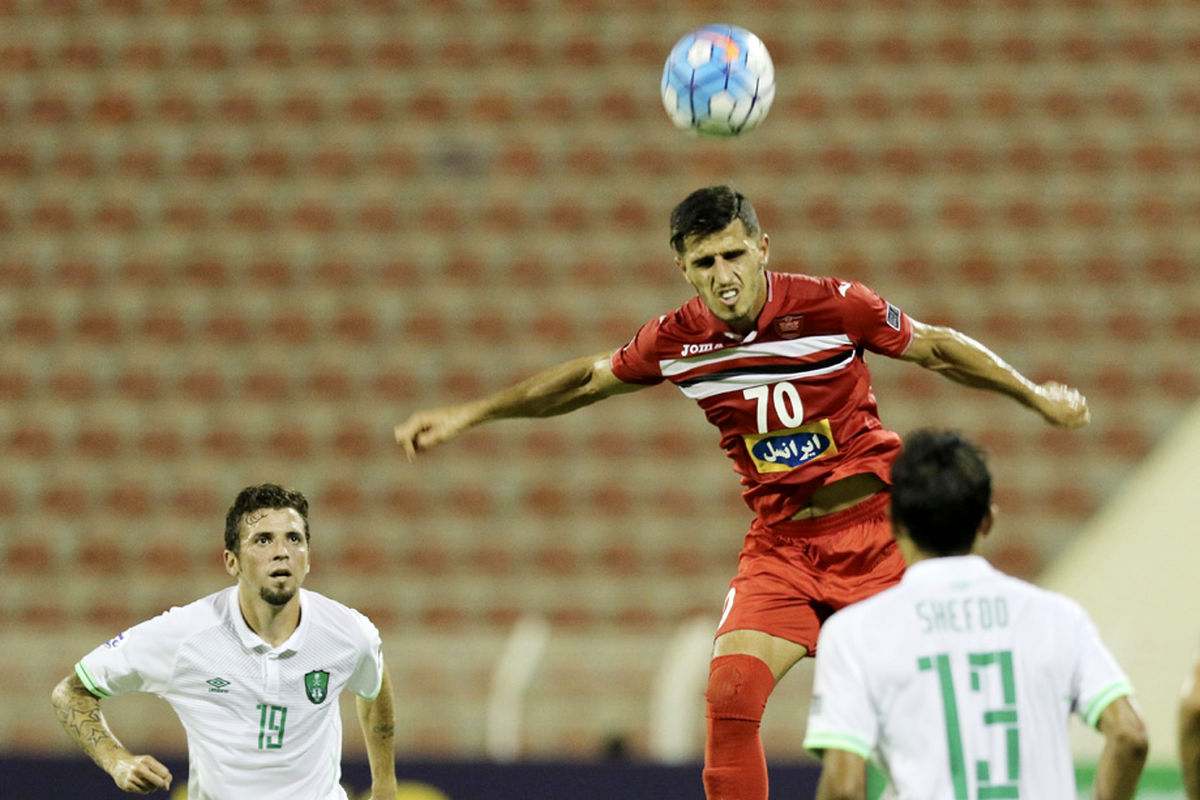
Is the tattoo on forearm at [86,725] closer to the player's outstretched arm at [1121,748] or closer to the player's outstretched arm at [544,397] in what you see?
the player's outstretched arm at [544,397]

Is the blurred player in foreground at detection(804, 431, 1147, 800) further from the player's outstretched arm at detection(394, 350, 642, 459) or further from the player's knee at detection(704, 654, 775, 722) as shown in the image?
the player's outstretched arm at detection(394, 350, 642, 459)

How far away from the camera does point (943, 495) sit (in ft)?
10.3

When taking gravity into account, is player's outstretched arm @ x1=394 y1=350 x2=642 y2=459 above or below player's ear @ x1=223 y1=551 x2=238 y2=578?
above

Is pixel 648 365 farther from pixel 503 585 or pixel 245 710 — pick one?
pixel 503 585

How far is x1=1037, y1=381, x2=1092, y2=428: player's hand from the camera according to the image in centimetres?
459

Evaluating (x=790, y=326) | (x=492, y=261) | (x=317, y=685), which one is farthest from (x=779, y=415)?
(x=492, y=261)

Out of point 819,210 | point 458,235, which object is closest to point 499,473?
point 458,235

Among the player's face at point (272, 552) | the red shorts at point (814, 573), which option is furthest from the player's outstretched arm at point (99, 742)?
the red shorts at point (814, 573)

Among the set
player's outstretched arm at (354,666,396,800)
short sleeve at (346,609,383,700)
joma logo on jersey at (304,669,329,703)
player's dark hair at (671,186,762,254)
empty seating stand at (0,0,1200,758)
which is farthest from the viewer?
empty seating stand at (0,0,1200,758)

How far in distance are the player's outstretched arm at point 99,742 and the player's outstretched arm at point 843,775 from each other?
197 centimetres

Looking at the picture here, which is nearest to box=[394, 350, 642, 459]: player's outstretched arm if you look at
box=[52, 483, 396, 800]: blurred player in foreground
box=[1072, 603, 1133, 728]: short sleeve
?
box=[52, 483, 396, 800]: blurred player in foreground

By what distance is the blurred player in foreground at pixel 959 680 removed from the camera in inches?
120

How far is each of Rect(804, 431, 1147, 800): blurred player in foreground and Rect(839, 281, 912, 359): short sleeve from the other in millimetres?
1591

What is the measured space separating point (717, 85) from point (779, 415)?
1.05 metres
